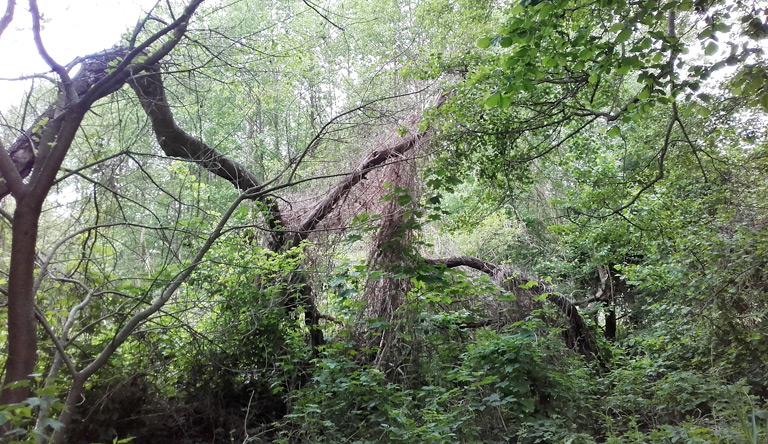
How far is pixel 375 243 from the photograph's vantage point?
5715 millimetres

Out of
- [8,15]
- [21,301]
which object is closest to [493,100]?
[8,15]

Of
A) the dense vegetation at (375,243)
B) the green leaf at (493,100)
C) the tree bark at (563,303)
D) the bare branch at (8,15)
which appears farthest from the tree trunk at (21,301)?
the tree bark at (563,303)

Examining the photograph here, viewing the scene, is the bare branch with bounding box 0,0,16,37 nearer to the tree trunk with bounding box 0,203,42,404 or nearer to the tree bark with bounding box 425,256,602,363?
the tree trunk with bounding box 0,203,42,404

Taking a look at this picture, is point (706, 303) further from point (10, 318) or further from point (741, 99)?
point (10, 318)

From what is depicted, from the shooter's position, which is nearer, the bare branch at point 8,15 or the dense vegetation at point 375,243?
the bare branch at point 8,15

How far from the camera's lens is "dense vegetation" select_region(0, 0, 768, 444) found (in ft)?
11.5

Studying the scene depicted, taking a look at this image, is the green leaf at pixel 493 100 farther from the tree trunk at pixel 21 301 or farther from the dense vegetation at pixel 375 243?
the tree trunk at pixel 21 301

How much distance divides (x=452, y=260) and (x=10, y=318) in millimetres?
5598

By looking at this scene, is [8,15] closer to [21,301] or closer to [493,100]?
[21,301]

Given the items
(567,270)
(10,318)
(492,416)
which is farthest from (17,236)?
(567,270)

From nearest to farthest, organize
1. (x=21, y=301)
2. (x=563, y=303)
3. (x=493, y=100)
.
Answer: (x=21, y=301) → (x=493, y=100) → (x=563, y=303)

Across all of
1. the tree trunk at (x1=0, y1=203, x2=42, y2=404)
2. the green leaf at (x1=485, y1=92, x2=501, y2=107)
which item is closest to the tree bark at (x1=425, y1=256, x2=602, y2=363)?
the green leaf at (x1=485, y1=92, x2=501, y2=107)

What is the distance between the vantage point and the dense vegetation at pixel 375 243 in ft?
11.5

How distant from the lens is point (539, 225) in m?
12.9
